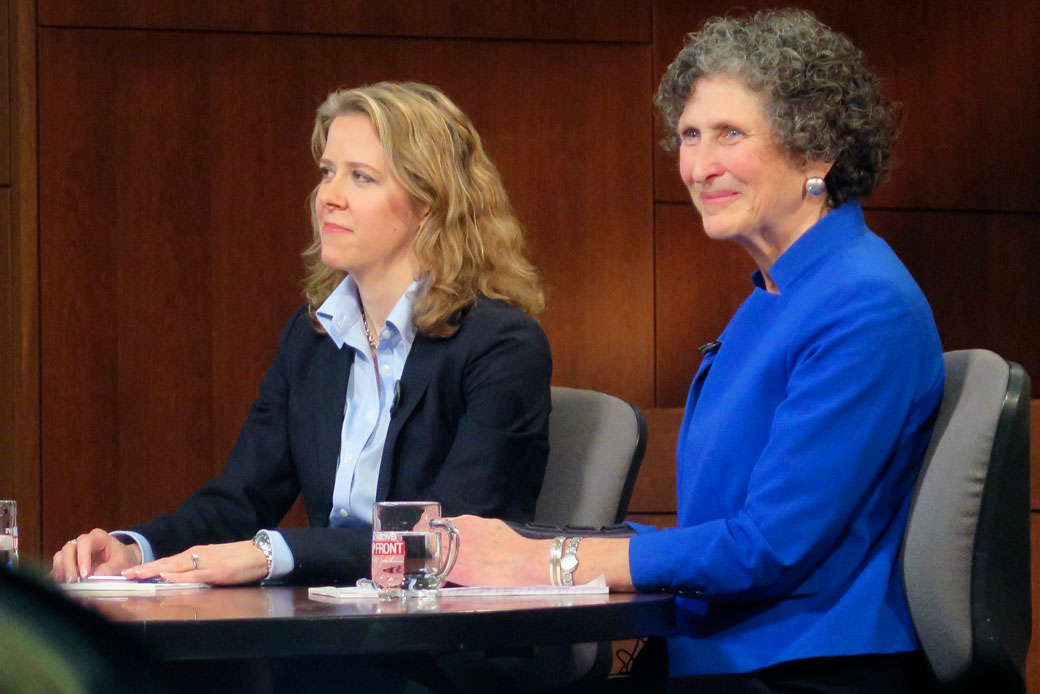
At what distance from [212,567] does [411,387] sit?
0.61 m

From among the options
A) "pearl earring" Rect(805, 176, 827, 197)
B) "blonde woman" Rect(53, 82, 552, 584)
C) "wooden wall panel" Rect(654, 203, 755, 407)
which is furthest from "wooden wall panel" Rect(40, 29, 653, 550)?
"pearl earring" Rect(805, 176, 827, 197)

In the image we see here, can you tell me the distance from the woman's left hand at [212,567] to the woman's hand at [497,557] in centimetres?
26

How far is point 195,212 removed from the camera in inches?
153

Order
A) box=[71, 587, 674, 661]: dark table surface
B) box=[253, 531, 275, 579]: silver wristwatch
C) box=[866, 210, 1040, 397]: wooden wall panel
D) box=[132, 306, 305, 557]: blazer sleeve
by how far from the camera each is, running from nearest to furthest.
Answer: box=[71, 587, 674, 661]: dark table surface < box=[253, 531, 275, 579]: silver wristwatch < box=[132, 306, 305, 557]: blazer sleeve < box=[866, 210, 1040, 397]: wooden wall panel

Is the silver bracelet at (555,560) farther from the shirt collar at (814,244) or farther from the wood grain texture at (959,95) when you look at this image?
the wood grain texture at (959,95)

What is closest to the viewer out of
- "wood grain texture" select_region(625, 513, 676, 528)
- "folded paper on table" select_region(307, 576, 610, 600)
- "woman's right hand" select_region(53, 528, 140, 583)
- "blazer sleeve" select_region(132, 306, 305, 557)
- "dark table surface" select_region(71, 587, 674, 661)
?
"dark table surface" select_region(71, 587, 674, 661)

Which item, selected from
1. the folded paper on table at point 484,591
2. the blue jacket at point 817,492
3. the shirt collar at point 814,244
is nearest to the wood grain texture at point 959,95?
the shirt collar at point 814,244

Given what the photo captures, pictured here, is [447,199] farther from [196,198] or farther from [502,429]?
[196,198]

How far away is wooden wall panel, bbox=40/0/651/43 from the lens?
381 cm

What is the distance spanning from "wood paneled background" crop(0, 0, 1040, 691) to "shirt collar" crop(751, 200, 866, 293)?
7.30 ft

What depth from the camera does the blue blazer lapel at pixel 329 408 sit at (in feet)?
7.30

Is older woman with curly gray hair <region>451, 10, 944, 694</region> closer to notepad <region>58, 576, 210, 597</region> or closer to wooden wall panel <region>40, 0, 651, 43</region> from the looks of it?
notepad <region>58, 576, 210, 597</region>

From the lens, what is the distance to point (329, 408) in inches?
89.2

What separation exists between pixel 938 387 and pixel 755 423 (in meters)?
0.23
